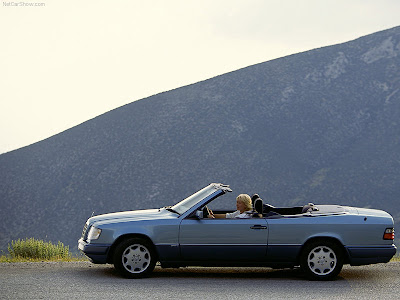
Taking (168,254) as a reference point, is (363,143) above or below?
above

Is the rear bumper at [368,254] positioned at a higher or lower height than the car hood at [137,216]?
lower

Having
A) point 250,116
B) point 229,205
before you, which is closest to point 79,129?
point 250,116

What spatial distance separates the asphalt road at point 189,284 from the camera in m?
9.50

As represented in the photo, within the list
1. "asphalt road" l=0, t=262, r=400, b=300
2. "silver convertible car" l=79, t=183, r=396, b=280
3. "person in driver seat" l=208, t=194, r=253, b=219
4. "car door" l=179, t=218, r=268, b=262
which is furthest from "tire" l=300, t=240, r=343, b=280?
"person in driver seat" l=208, t=194, r=253, b=219

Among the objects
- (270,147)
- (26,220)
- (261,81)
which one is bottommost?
(26,220)

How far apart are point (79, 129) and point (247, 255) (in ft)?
295

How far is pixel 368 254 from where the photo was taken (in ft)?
35.8

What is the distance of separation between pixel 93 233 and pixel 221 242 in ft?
6.16

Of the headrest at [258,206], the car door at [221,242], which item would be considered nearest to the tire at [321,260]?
the car door at [221,242]

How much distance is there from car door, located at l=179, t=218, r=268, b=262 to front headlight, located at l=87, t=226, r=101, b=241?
1.21 meters

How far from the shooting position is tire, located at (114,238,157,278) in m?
10.8

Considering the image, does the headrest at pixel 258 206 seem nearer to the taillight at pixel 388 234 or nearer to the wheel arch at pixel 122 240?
the wheel arch at pixel 122 240

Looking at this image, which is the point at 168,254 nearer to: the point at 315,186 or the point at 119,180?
the point at 315,186

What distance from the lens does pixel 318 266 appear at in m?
10.9
